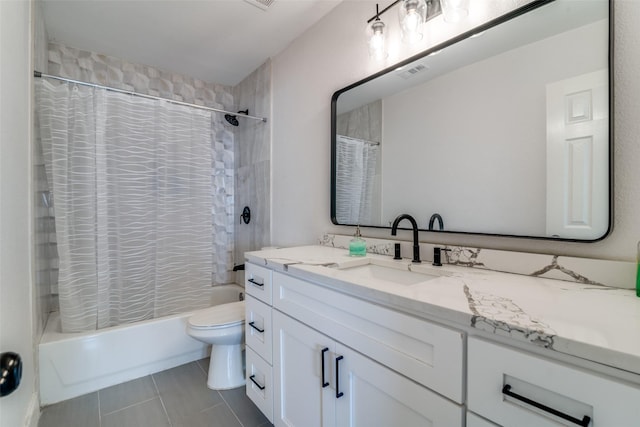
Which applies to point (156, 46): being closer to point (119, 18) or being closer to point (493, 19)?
point (119, 18)

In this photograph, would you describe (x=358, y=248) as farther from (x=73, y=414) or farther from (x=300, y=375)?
(x=73, y=414)

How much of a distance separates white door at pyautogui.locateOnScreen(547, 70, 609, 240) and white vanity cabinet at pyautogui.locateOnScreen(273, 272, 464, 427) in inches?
25.2

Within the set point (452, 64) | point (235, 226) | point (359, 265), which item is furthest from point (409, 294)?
point (235, 226)

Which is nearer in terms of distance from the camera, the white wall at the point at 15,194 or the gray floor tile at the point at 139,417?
the white wall at the point at 15,194

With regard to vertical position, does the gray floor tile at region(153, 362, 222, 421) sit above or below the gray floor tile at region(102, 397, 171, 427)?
below

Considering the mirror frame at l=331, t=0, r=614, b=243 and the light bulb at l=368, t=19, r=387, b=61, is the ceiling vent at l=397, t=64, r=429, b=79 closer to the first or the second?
the mirror frame at l=331, t=0, r=614, b=243

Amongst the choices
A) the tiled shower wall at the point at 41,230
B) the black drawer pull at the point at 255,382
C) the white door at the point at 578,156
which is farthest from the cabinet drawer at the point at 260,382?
the white door at the point at 578,156

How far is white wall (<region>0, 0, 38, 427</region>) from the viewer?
816 mm

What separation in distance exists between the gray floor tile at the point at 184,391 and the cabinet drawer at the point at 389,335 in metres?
1.05

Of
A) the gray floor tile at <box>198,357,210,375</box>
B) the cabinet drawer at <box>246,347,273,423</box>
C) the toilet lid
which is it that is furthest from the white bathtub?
the cabinet drawer at <box>246,347,273,423</box>

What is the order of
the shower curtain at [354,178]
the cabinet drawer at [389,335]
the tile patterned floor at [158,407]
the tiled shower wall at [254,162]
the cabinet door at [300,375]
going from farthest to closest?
the tiled shower wall at [254,162], the shower curtain at [354,178], the tile patterned floor at [158,407], the cabinet door at [300,375], the cabinet drawer at [389,335]

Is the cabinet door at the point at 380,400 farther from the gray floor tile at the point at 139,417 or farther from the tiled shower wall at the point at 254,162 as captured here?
the tiled shower wall at the point at 254,162

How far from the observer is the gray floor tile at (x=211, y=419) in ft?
4.84

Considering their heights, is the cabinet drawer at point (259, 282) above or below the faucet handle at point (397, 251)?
below
